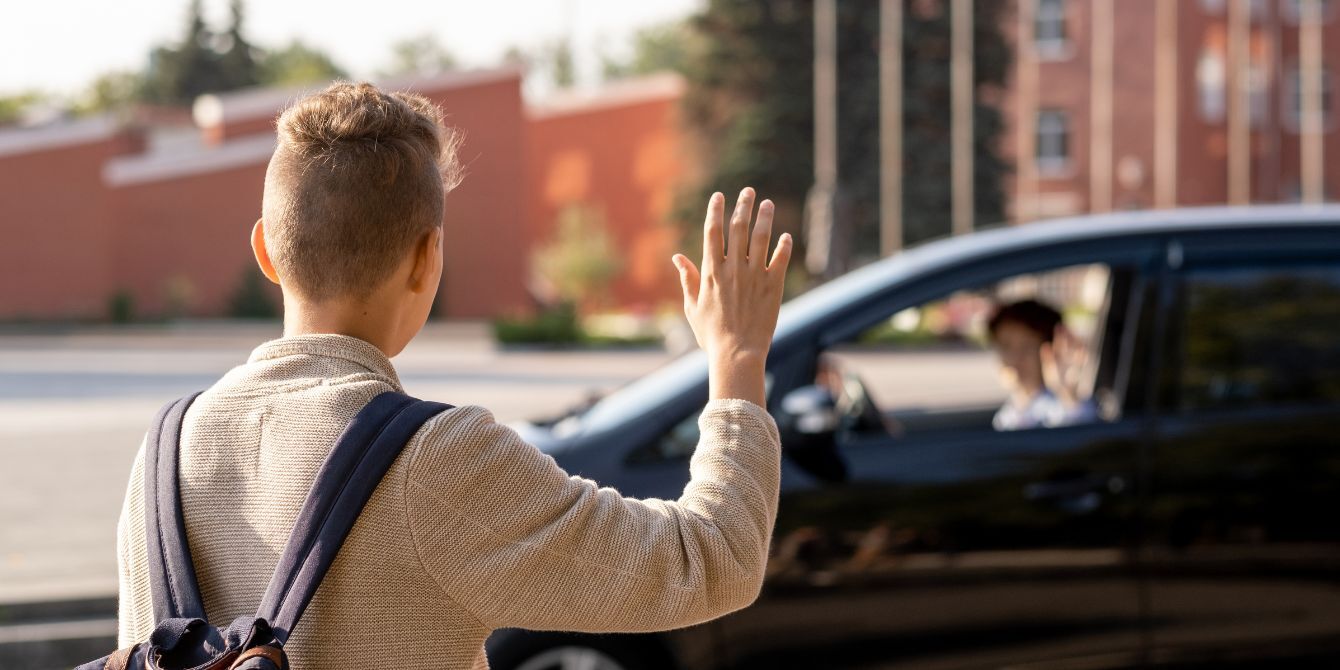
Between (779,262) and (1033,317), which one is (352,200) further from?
(1033,317)

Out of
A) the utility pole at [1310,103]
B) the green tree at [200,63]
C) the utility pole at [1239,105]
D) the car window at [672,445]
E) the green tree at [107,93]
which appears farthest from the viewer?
the green tree at [107,93]

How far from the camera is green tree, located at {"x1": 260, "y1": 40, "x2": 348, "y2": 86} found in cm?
7912

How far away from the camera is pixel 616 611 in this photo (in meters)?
1.53

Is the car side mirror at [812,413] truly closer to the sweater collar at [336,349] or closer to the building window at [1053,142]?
the sweater collar at [336,349]

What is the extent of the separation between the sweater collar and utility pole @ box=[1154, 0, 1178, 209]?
42675mm

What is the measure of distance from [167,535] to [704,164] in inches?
1567

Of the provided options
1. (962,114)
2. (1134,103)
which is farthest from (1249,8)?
(962,114)

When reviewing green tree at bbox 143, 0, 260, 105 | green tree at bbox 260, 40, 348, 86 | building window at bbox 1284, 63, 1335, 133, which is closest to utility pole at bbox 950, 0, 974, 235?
building window at bbox 1284, 63, 1335, 133

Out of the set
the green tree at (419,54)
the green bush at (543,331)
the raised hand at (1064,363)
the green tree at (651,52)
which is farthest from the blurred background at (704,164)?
the green tree at (419,54)

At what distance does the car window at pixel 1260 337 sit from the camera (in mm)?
4031

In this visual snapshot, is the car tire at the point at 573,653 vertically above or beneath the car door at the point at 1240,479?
beneath

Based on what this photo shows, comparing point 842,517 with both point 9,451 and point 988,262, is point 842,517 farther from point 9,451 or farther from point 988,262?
point 9,451

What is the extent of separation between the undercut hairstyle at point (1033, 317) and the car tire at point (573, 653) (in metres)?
1.84

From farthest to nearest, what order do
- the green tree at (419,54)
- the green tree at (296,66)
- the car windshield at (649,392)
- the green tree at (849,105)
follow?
the green tree at (419,54), the green tree at (296,66), the green tree at (849,105), the car windshield at (649,392)
